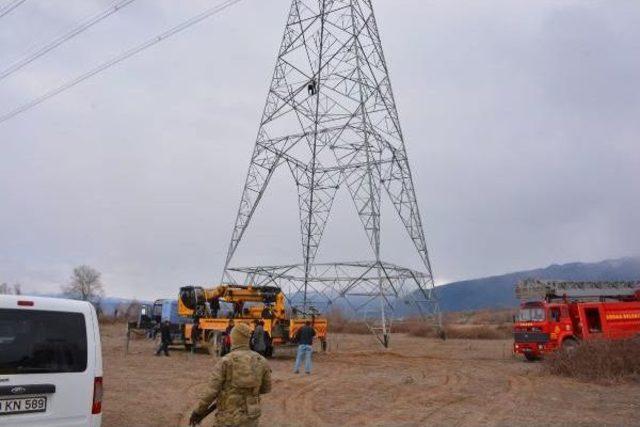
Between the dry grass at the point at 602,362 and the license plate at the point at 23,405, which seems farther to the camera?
the dry grass at the point at 602,362

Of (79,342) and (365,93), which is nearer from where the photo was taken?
(79,342)

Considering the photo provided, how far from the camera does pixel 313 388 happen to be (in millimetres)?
14555

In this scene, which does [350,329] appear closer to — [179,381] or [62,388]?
[179,381]

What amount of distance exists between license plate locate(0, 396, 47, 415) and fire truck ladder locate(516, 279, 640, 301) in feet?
70.7

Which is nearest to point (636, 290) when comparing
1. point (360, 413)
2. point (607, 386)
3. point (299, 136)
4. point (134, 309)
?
point (607, 386)

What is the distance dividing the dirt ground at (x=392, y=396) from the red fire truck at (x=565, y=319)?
1.75m

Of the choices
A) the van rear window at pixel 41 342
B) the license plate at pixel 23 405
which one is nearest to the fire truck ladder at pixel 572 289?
the van rear window at pixel 41 342

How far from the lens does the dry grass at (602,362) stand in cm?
1563

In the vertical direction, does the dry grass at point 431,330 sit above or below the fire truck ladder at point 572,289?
below

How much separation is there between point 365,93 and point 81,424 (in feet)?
77.5

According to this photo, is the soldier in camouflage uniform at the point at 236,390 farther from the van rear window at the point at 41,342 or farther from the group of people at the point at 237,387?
the van rear window at the point at 41,342

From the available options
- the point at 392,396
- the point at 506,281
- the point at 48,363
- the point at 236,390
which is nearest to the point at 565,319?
the point at 392,396

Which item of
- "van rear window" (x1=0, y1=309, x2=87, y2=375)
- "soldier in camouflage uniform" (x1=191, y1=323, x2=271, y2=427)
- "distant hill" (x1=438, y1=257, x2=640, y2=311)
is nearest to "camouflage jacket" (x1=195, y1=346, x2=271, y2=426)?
"soldier in camouflage uniform" (x1=191, y1=323, x2=271, y2=427)

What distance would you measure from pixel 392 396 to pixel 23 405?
8.69 metres
